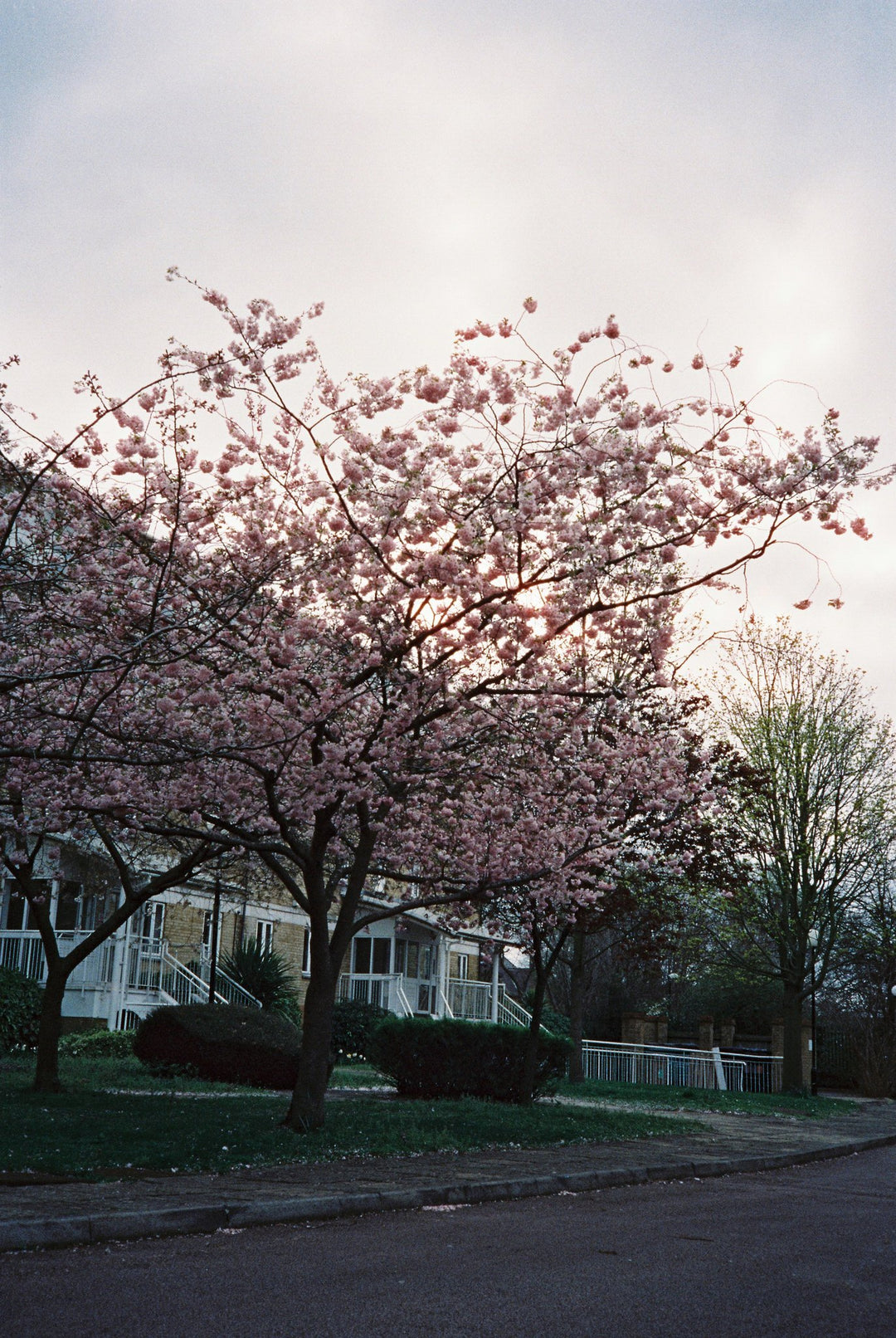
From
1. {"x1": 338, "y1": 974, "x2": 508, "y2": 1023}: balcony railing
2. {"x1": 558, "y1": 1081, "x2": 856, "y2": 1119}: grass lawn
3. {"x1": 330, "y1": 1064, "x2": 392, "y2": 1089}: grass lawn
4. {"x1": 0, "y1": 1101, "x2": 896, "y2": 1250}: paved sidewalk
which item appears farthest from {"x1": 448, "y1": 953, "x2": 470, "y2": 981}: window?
{"x1": 0, "y1": 1101, "x2": 896, "y2": 1250}: paved sidewalk

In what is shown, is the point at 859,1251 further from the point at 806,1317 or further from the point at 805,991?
the point at 805,991

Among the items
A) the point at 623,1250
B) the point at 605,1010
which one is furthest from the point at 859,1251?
the point at 605,1010

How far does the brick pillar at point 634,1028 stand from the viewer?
107ft

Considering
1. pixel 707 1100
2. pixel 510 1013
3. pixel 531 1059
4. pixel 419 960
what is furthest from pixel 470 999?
pixel 531 1059

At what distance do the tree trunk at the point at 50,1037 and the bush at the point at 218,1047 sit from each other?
322 centimetres

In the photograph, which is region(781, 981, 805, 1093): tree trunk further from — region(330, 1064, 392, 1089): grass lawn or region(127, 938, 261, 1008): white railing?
region(127, 938, 261, 1008): white railing

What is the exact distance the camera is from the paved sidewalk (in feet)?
22.8

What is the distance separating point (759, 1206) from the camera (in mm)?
9477

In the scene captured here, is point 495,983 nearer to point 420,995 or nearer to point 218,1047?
point 420,995

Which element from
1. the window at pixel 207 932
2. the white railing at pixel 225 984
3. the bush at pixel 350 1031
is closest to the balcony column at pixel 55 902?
the white railing at pixel 225 984

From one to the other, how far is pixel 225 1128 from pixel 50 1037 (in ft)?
16.4

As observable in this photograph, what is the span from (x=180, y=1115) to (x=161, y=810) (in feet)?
11.5

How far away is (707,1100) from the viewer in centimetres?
2231

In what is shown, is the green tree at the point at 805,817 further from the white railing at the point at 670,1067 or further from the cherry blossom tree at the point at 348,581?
the cherry blossom tree at the point at 348,581
